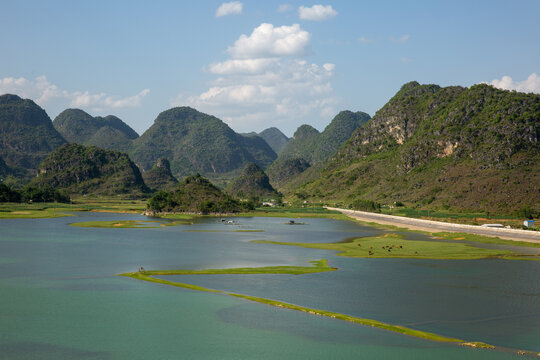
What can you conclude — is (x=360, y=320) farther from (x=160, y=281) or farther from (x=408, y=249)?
(x=408, y=249)

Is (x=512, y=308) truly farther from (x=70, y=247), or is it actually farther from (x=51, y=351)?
(x=70, y=247)

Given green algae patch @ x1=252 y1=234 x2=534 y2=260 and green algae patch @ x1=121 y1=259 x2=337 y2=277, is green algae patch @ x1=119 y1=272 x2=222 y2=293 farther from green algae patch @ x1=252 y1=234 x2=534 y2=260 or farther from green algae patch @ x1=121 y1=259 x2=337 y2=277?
green algae patch @ x1=252 y1=234 x2=534 y2=260

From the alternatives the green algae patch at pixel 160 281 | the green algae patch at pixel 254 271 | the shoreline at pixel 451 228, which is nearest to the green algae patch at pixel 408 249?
the shoreline at pixel 451 228

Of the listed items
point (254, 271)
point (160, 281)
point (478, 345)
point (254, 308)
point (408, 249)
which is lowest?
point (478, 345)

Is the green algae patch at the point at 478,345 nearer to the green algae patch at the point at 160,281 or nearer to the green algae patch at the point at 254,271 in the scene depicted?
the green algae patch at the point at 160,281

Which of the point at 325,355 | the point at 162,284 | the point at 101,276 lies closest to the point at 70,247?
the point at 101,276

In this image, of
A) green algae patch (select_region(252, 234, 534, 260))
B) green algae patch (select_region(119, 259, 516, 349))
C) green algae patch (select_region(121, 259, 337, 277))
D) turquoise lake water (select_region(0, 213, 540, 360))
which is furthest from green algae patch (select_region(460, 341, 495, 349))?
green algae patch (select_region(252, 234, 534, 260))

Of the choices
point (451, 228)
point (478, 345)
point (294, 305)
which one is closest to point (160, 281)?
point (294, 305)
